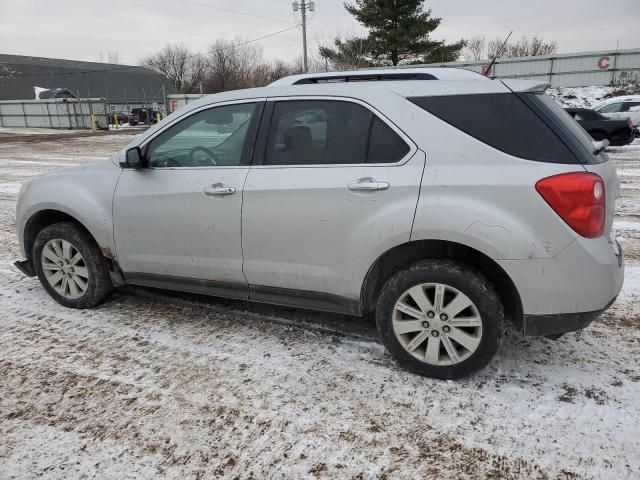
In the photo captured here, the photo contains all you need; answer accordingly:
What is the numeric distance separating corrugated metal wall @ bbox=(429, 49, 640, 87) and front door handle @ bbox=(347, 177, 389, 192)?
1237 inches

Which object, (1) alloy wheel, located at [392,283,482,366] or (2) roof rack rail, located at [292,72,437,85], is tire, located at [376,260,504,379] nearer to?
(1) alloy wheel, located at [392,283,482,366]

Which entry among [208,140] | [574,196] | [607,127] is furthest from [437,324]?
[607,127]

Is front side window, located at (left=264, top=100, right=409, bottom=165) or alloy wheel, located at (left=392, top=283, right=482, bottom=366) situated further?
front side window, located at (left=264, top=100, right=409, bottom=165)

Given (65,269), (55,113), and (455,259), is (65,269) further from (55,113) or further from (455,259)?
(55,113)

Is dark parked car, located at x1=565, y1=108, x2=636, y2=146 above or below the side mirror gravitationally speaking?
below

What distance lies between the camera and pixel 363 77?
133 inches

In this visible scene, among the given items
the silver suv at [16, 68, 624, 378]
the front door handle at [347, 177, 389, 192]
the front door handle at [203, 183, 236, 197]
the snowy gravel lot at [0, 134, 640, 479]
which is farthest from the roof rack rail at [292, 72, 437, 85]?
the snowy gravel lot at [0, 134, 640, 479]

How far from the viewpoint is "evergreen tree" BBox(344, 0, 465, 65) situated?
35.3m

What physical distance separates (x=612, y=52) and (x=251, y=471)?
37045 millimetres

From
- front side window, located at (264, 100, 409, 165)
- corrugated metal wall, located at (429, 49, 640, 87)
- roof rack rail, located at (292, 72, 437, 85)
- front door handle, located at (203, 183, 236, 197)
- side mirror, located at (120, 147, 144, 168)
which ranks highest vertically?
corrugated metal wall, located at (429, 49, 640, 87)

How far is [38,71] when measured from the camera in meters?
50.4

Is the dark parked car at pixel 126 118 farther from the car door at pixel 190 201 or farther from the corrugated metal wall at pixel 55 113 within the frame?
the car door at pixel 190 201

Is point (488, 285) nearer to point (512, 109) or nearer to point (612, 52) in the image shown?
point (512, 109)

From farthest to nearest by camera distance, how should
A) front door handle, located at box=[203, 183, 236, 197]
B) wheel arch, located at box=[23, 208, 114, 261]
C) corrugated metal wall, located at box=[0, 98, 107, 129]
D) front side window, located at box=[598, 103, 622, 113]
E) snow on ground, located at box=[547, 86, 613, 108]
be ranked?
corrugated metal wall, located at box=[0, 98, 107, 129] → snow on ground, located at box=[547, 86, 613, 108] → front side window, located at box=[598, 103, 622, 113] → wheel arch, located at box=[23, 208, 114, 261] → front door handle, located at box=[203, 183, 236, 197]
